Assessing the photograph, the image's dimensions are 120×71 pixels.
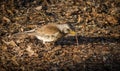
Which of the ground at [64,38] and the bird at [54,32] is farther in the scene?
the bird at [54,32]

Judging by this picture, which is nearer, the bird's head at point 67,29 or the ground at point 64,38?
the ground at point 64,38

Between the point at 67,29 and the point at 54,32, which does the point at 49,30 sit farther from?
the point at 67,29

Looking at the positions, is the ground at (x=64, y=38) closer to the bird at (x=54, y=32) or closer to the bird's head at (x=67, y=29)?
the bird at (x=54, y=32)

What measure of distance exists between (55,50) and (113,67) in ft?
4.75

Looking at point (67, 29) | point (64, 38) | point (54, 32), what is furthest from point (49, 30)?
point (64, 38)

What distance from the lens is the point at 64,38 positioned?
20.8 ft

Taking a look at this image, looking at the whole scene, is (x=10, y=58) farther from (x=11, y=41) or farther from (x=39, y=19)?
(x=39, y=19)

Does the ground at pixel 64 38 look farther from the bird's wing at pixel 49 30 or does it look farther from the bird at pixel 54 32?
the bird's wing at pixel 49 30

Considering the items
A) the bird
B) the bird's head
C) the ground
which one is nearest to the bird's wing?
the bird

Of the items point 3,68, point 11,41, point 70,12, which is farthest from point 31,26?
point 3,68

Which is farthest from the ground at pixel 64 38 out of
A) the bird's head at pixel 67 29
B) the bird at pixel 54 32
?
Answer: the bird's head at pixel 67 29

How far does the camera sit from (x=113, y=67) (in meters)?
5.23

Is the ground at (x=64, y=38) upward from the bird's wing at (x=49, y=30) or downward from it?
downward

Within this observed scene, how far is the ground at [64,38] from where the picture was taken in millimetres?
5453
